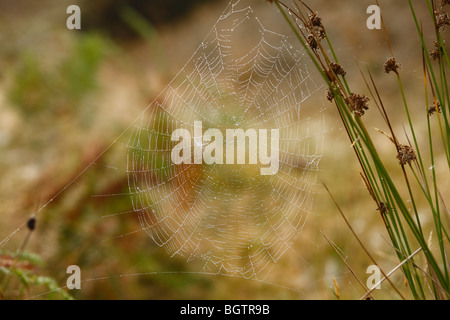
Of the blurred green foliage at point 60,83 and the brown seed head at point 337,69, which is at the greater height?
the blurred green foliage at point 60,83

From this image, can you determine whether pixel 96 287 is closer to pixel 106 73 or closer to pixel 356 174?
pixel 356 174

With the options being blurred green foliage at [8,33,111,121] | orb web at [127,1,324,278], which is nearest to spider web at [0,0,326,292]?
orb web at [127,1,324,278]

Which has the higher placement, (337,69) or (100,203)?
(337,69)

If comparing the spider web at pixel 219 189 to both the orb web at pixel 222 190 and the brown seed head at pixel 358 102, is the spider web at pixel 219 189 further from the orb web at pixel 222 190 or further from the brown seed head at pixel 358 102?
the brown seed head at pixel 358 102

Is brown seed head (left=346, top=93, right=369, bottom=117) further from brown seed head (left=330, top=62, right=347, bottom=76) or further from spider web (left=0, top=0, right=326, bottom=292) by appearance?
spider web (left=0, top=0, right=326, bottom=292)

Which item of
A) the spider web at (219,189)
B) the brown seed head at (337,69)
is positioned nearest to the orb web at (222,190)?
the spider web at (219,189)

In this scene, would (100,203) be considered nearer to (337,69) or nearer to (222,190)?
(222,190)
